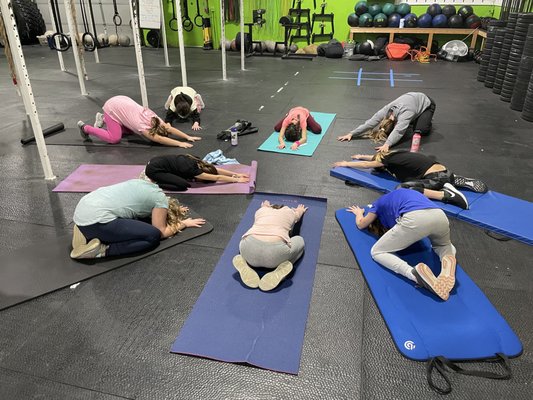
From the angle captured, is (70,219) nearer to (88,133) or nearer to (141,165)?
(141,165)

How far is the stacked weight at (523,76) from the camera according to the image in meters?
5.70

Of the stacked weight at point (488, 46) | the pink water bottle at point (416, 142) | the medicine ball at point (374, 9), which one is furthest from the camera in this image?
the medicine ball at point (374, 9)

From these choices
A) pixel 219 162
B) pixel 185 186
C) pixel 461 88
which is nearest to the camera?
pixel 185 186

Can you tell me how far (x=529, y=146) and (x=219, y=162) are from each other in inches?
146

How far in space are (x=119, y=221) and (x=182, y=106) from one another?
303cm

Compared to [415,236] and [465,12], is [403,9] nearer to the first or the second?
[465,12]

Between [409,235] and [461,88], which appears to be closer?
[409,235]

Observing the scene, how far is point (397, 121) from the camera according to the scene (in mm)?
4621

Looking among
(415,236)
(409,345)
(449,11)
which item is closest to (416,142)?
(415,236)

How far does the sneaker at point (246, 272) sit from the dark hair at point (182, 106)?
132 inches

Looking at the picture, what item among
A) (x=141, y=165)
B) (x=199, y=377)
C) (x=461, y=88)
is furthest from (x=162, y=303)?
(x=461, y=88)

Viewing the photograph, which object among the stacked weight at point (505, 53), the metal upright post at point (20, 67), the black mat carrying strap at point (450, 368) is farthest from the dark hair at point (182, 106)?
the stacked weight at point (505, 53)

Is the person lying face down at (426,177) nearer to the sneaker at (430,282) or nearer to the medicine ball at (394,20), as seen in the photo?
the sneaker at (430,282)

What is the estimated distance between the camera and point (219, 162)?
4.22 metres
